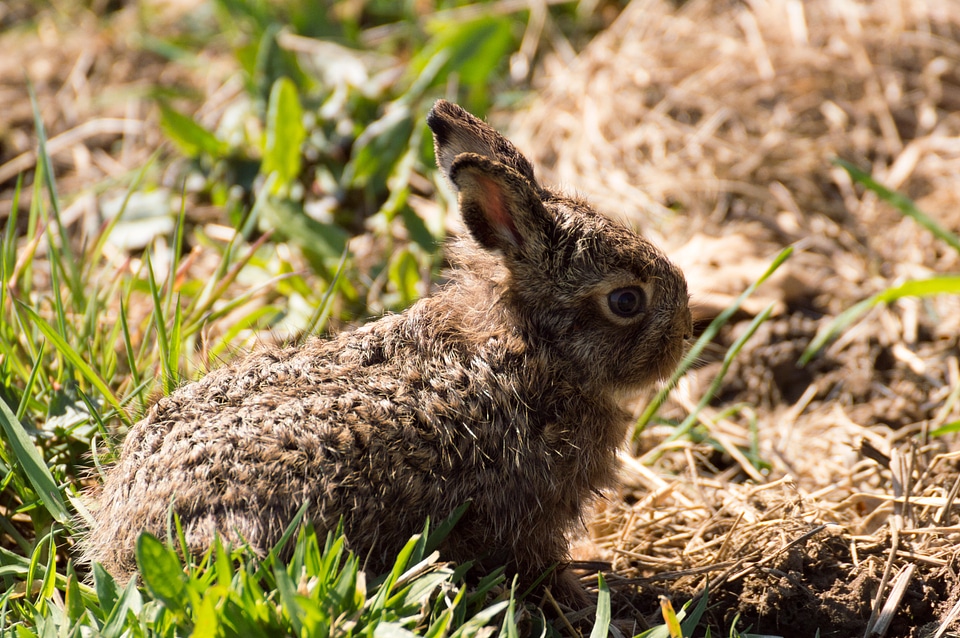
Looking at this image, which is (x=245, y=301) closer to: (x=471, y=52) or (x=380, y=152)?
(x=380, y=152)

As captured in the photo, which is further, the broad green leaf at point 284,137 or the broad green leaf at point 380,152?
the broad green leaf at point 380,152

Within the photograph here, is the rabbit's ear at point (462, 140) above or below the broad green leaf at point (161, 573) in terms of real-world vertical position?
above

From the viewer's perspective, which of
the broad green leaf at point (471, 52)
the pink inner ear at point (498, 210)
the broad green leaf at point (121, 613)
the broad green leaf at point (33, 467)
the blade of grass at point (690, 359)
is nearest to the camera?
the broad green leaf at point (121, 613)

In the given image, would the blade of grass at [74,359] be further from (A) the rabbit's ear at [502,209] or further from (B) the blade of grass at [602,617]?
(B) the blade of grass at [602,617]

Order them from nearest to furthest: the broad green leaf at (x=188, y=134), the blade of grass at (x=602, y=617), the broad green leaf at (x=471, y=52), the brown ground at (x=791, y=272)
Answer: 1. the blade of grass at (x=602, y=617)
2. the brown ground at (x=791, y=272)
3. the broad green leaf at (x=188, y=134)
4. the broad green leaf at (x=471, y=52)

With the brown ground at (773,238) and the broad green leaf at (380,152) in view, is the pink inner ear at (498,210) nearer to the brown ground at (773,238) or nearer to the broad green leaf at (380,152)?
the brown ground at (773,238)

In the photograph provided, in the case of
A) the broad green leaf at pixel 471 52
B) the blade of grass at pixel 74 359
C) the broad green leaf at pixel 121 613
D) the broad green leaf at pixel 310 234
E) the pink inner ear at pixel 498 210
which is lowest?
the broad green leaf at pixel 121 613

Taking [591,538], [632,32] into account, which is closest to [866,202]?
[632,32]

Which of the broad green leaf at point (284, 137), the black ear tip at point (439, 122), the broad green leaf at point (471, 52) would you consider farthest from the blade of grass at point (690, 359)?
the broad green leaf at point (471, 52)
